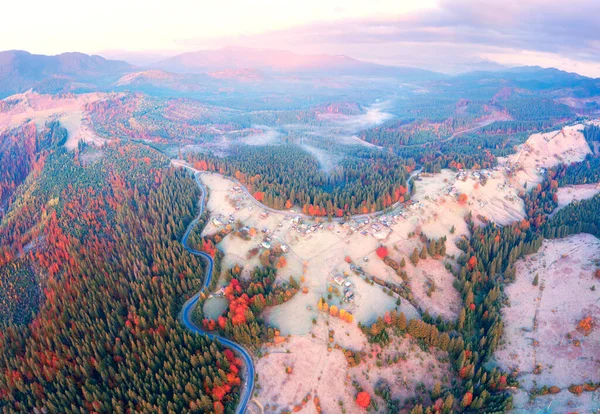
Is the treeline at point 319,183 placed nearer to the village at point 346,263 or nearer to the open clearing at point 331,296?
the village at point 346,263

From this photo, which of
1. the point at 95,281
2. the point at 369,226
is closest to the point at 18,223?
the point at 95,281

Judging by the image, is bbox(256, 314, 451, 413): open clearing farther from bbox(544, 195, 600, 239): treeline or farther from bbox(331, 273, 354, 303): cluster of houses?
bbox(544, 195, 600, 239): treeline

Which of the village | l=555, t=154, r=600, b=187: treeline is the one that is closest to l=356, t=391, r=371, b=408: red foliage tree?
the village

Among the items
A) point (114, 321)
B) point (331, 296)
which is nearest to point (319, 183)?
point (331, 296)

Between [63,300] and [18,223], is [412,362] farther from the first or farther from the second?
[18,223]

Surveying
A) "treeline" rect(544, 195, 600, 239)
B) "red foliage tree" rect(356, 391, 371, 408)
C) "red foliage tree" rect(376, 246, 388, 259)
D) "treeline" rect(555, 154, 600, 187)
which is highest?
"treeline" rect(555, 154, 600, 187)

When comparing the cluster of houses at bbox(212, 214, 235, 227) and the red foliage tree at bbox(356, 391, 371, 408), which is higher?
the cluster of houses at bbox(212, 214, 235, 227)

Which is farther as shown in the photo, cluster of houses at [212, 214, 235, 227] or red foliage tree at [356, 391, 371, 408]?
cluster of houses at [212, 214, 235, 227]
